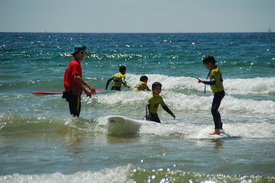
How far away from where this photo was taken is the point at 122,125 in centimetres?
571

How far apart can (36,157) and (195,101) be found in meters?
6.77

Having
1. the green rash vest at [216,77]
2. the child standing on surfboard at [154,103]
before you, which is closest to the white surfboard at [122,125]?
the child standing on surfboard at [154,103]

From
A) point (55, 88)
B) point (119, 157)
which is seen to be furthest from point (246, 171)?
point (55, 88)

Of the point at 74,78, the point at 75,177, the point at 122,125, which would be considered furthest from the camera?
the point at 122,125

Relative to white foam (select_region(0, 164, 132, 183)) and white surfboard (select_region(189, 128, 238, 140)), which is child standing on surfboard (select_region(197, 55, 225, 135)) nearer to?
white surfboard (select_region(189, 128, 238, 140))

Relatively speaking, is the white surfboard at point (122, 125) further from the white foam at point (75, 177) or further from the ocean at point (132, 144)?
the white foam at point (75, 177)

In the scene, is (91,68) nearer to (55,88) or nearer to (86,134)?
(55,88)

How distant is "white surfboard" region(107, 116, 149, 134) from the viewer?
18.5ft

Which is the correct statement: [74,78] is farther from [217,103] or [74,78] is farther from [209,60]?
[217,103]

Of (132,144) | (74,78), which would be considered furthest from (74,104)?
(132,144)

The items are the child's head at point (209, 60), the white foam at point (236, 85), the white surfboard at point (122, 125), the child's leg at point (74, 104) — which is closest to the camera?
Answer: the child's leg at point (74, 104)

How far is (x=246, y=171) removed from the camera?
11.7ft

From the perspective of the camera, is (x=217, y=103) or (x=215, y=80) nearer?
(x=215, y=80)

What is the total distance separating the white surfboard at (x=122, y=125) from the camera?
5.63 metres
